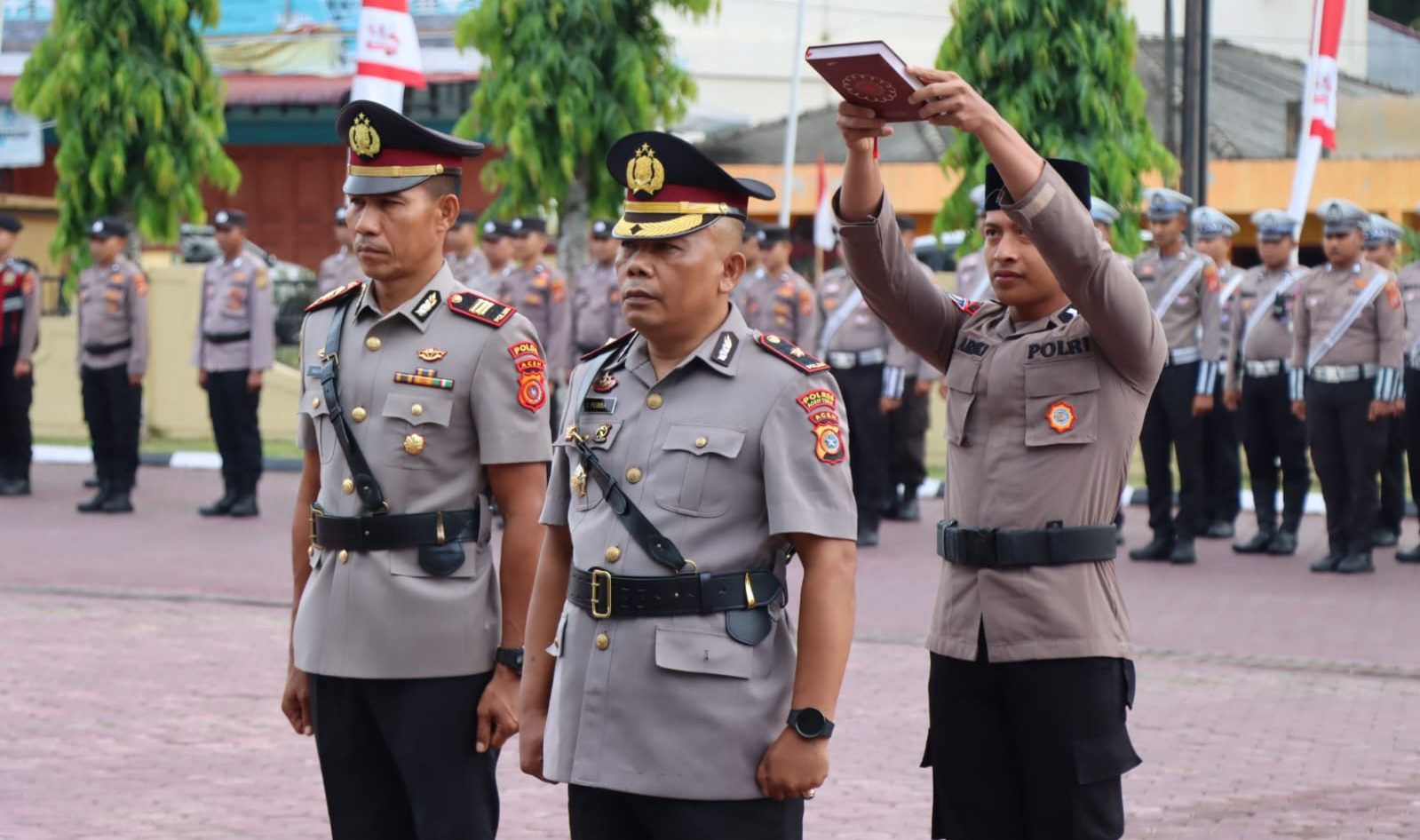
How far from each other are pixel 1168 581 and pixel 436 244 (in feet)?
26.4

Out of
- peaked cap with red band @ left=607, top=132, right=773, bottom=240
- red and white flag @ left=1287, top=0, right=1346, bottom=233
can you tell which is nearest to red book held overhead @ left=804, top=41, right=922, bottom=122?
peaked cap with red band @ left=607, top=132, right=773, bottom=240

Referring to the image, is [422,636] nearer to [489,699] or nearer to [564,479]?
[489,699]

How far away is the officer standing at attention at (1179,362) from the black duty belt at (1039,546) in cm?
832

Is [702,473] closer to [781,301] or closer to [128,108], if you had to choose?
[781,301]

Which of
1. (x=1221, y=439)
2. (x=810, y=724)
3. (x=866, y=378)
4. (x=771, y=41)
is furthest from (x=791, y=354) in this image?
(x=771, y=41)

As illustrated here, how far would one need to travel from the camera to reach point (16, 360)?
15820 mm

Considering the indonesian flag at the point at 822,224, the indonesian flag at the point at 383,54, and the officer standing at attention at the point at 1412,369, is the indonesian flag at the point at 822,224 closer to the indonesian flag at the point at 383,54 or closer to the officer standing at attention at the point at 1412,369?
the officer standing at attention at the point at 1412,369

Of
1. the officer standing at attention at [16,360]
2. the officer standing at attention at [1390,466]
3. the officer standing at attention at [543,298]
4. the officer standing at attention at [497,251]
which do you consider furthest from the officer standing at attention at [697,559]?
the officer standing at attention at [16,360]

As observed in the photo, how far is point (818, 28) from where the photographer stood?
3131 cm

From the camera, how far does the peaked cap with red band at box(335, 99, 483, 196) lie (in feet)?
14.0

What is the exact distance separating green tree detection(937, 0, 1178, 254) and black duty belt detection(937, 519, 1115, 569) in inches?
415

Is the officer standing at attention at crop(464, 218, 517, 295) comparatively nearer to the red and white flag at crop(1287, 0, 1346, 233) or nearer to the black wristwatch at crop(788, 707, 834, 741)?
the red and white flag at crop(1287, 0, 1346, 233)

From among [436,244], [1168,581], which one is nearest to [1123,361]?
[436,244]

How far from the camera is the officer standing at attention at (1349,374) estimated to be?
11984 mm
